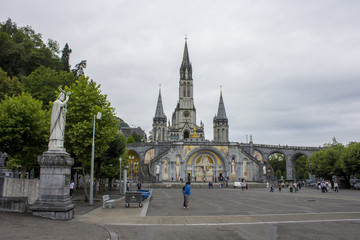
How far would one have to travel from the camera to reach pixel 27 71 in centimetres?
4850

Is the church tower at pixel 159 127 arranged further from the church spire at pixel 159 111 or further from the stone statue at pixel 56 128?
the stone statue at pixel 56 128

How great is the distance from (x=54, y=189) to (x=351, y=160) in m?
39.7

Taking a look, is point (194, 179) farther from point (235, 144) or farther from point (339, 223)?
point (339, 223)

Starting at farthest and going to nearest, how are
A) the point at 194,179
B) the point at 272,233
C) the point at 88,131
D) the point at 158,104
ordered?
the point at 158,104 → the point at 194,179 → the point at 88,131 → the point at 272,233

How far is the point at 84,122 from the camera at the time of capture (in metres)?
18.4

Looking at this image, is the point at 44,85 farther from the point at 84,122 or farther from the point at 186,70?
the point at 186,70

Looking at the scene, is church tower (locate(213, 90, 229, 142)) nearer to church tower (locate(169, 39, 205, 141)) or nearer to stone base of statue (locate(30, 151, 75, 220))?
church tower (locate(169, 39, 205, 141))

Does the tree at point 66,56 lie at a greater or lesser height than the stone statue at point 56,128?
greater

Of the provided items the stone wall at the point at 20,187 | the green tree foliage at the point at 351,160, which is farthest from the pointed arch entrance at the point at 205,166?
the stone wall at the point at 20,187

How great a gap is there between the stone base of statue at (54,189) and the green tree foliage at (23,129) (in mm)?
8752

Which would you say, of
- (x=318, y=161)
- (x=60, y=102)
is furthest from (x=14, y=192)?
(x=318, y=161)

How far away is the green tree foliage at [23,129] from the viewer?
1798 centimetres

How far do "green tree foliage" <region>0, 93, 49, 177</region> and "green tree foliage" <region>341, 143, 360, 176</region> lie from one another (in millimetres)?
38259

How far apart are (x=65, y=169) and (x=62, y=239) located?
411cm
